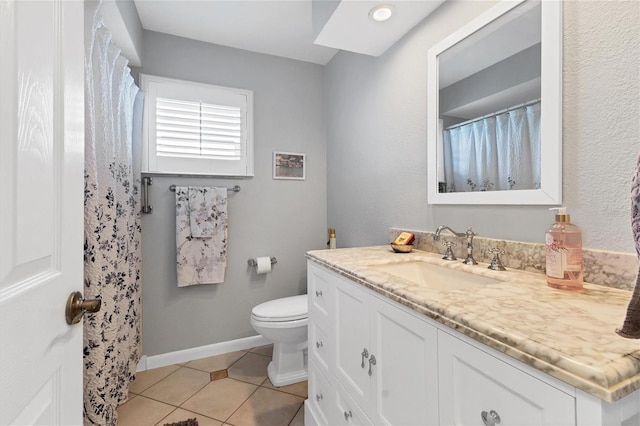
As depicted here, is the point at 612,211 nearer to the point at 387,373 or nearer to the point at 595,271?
the point at 595,271

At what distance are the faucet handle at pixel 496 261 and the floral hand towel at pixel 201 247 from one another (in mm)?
1788

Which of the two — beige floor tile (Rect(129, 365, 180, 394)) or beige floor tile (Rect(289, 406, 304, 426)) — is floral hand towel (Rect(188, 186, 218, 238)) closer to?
beige floor tile (Rect(129, 365, 180, 394))

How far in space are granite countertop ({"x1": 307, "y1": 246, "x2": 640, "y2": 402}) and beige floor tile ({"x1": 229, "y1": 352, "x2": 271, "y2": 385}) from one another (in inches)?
56.4

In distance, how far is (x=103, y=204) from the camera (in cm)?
135

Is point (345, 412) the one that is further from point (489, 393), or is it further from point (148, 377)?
point (148, 377)

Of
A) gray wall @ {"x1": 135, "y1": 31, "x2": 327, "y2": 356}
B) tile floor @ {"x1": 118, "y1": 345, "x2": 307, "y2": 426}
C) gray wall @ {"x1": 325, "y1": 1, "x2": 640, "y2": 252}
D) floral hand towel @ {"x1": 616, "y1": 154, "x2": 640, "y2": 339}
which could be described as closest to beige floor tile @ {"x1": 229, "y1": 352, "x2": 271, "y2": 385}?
tile floor @ {"x1": 118, "y1": 345, "x2": 307, "y2": 426}

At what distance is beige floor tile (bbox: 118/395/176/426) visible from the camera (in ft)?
5.23

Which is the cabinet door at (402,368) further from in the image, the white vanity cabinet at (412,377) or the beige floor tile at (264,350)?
the beige floor tile at (264,350)

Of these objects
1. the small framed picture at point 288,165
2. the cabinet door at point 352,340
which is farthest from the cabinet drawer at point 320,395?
the small framed picture at point 288,165

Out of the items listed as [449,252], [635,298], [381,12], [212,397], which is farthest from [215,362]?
[381,12]

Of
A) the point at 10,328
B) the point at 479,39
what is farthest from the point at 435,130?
the point at 10,328

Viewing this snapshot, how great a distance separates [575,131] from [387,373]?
976mm

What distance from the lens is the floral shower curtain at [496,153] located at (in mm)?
1058

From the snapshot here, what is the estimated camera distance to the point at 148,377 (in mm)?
2016
